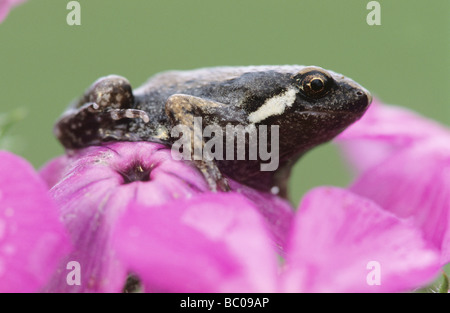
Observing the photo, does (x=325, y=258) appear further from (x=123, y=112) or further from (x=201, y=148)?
(x=123, y=112)

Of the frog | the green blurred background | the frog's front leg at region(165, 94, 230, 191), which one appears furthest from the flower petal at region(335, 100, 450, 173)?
the green blurred background

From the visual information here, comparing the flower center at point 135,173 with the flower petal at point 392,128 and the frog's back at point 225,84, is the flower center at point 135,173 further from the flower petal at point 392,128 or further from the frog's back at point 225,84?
the flower petal at point 392,128

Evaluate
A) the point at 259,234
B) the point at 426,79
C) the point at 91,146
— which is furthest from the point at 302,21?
the point at 259,234

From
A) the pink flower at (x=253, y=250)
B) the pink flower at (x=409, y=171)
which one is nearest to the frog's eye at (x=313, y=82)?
the pink flower at (x=253, y=250)

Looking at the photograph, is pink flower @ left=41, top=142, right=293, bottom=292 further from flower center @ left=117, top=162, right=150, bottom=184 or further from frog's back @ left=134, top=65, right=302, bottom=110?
frog's back @ left=134, top=65, right=302, bottom=110

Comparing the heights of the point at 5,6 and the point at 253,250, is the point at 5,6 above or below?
above

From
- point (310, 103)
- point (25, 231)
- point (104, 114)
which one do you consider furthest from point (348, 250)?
point (104, 114)

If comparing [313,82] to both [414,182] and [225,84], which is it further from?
[414,182]
